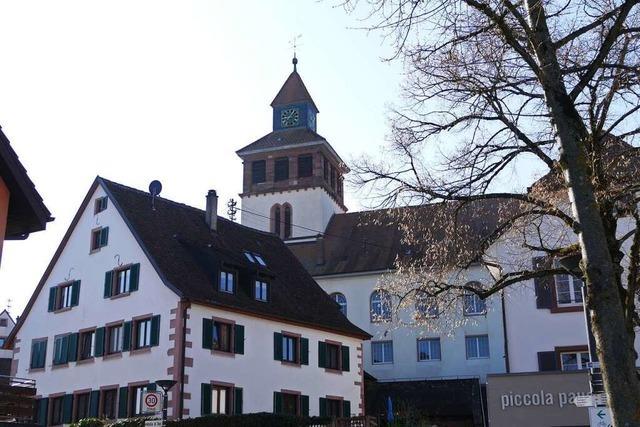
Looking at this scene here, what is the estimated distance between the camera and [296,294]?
38.6m

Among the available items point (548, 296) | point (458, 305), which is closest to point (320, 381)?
point (548, 296)

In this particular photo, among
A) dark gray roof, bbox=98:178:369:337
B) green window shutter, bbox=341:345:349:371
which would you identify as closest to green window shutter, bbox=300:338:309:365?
dark gray roof, bbox=98:178:369:337

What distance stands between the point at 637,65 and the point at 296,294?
2805 cm

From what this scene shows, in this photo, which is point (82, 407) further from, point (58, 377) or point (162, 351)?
point (162, 351)

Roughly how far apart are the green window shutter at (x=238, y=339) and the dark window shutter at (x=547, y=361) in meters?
11.7

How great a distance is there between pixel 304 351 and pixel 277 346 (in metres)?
1.69

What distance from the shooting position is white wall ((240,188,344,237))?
58375mm

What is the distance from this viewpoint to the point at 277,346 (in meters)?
34.6

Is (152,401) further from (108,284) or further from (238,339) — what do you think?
(108,284)

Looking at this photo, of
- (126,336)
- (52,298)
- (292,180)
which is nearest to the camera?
(126,336)

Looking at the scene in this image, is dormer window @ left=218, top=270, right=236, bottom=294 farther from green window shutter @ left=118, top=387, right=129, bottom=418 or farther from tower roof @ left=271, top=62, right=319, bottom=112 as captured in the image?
tower roof @ left=271, top=62, right=319, bottom=112

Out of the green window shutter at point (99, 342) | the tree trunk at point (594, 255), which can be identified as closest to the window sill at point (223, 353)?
the green window shutter at point (99, 342)

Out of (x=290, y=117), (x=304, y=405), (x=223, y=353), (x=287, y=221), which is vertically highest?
(x=290, y=117)

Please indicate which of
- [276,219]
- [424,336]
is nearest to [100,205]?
[424,336]
